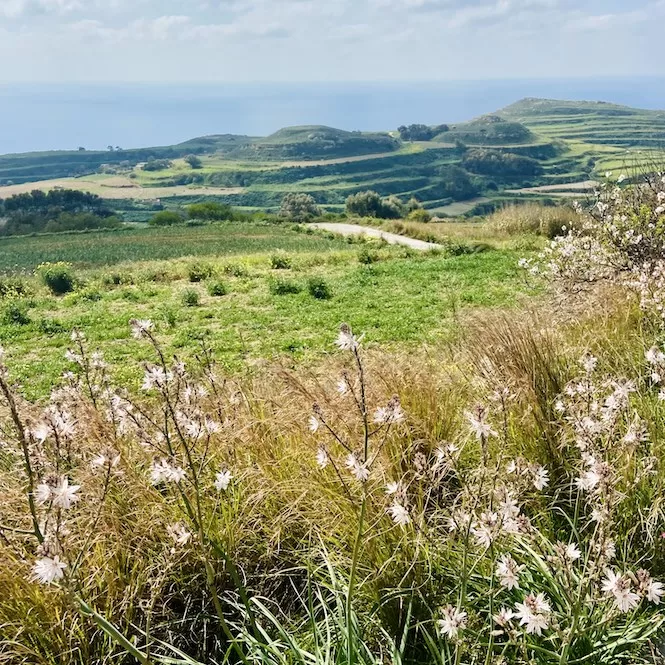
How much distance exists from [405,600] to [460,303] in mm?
8607

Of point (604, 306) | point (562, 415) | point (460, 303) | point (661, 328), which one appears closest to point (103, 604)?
point (562, 415)

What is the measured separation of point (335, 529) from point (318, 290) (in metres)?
10.1

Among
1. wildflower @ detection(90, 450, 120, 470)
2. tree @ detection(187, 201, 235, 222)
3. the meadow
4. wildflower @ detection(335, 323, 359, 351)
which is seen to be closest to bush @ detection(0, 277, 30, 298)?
the meadow

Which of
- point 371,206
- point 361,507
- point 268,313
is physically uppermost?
point 371,206

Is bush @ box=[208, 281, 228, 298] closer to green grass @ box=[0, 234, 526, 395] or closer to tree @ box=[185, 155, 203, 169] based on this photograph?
green grass @ box=[0, 234, 526, 395]

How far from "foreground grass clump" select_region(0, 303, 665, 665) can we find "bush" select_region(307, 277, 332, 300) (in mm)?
8706

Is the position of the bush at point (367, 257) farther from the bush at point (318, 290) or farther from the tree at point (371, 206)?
the tree at point (371, 206)

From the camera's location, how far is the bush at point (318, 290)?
12298 millimetres

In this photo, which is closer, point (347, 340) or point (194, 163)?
point (347, 340)

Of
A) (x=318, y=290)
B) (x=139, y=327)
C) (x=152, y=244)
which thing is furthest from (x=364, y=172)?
(x=139, y=327)

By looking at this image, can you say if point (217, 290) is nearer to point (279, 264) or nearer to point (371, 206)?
point (279, 264)

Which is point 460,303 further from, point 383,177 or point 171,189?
point 383,177

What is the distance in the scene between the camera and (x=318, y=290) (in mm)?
12461

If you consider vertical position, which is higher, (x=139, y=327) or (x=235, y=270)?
(x=139, y=327)
